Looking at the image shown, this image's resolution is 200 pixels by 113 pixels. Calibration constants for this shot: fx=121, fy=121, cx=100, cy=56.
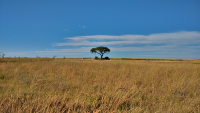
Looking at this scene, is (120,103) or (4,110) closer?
(4,110)

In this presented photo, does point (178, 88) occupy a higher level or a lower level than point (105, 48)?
lower

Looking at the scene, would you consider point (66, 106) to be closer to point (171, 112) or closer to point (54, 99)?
point (54, 99)

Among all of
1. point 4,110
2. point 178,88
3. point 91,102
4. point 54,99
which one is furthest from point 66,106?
point 178,88

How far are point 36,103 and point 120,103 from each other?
7.06 feet

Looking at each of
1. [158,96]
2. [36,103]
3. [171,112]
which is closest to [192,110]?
[171,112]

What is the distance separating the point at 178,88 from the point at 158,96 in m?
1.48

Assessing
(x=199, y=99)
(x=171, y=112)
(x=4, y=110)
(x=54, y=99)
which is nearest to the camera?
(x=4, y=110)

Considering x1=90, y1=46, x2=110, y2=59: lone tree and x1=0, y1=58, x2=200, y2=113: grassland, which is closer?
x1=0, y1=58, x2=200, y2=113: grassland

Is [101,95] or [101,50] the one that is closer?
[101,95]

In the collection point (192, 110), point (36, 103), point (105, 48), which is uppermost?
point (105, 48)

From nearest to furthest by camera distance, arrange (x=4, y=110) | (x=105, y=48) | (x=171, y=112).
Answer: (x=4, y=110)
(x=171, y=112)
(x=105, y=48)

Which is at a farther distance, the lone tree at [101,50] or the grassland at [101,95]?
the lone tree at [101,50]

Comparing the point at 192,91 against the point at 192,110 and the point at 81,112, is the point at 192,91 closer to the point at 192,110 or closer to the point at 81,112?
the point at 192,110

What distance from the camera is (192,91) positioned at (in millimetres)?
4777
